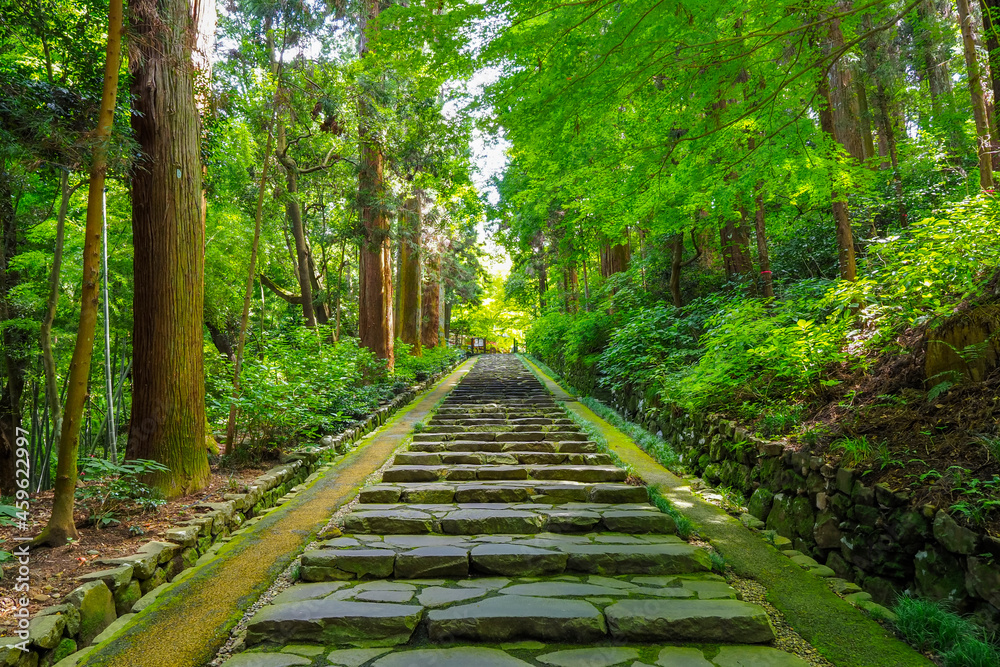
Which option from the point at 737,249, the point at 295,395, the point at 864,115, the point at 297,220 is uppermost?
the point at 864,115

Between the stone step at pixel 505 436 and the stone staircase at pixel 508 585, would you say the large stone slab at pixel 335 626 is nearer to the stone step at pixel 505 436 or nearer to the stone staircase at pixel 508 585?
the stone staircase at pixel 508 585

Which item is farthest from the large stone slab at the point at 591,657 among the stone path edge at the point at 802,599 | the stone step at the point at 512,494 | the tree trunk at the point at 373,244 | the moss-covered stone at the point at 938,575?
the tree trunk at the point at 373,244

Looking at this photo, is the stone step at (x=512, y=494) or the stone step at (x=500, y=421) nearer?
the stone step at (x=512, y=494)

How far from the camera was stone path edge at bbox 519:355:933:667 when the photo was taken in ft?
8.06

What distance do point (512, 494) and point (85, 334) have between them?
3.56 metres

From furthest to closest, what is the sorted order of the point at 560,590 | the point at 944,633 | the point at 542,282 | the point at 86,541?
the point at 542,282, the point at 86,541, the point at 560,590, the point at 944,633

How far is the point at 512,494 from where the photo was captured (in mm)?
4812

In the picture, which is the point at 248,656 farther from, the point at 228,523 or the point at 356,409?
the point at 356,409

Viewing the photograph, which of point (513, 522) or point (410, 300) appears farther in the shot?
point (410, 300)

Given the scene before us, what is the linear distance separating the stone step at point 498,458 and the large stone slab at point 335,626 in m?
3.13

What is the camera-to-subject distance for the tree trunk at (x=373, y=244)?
1007 centimetres

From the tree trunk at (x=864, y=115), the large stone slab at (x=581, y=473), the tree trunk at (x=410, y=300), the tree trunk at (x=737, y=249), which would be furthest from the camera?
the tree trunk at (x=410, y=300)

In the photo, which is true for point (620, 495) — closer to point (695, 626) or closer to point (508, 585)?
point (508, 585)

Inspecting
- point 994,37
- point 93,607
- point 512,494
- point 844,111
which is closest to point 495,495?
point 512,494
